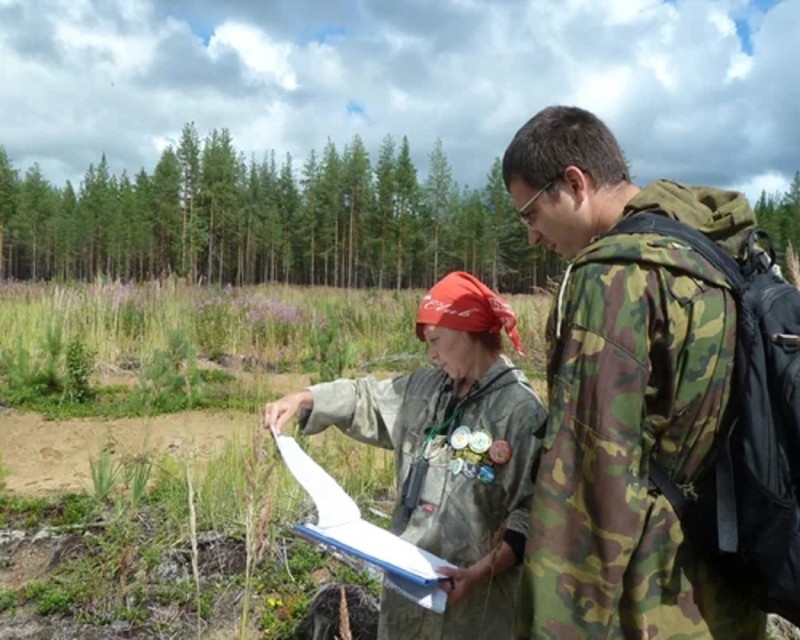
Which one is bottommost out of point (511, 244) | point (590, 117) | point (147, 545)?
point (147, 545)

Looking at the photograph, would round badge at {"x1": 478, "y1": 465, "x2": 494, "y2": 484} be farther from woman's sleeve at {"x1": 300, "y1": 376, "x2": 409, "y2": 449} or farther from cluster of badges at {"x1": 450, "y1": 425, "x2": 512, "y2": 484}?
woman's sleeve at {"x1": 300, "y1": 376, "x2": 409, "y2": 449}

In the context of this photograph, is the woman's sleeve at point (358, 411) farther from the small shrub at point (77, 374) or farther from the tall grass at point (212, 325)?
the small shrub at point (77, 374)

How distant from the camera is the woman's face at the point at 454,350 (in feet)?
6.09

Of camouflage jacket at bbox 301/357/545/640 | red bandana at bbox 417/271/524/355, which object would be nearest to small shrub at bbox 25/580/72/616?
camouflage jacket at bbox 301/357/545/640

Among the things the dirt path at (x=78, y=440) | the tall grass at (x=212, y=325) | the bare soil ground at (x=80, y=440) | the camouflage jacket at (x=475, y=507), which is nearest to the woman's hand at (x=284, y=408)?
the camouflage jacket at (x=475, y=507)

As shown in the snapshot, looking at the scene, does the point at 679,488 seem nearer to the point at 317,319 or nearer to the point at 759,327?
the point at 759,327

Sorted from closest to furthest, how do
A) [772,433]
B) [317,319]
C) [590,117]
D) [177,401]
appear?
[772,433] < [590,117] < [177,401] < [317,319]

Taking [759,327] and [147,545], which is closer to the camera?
[759,327]

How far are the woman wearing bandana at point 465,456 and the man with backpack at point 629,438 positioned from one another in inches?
18.8

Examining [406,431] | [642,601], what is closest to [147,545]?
[406,431]

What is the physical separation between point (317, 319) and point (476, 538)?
8.86m

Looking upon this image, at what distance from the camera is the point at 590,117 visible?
1.32m

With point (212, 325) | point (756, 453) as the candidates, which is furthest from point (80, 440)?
point (756, 453)

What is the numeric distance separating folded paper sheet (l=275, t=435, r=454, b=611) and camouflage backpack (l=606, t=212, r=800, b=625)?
2.11 feet
